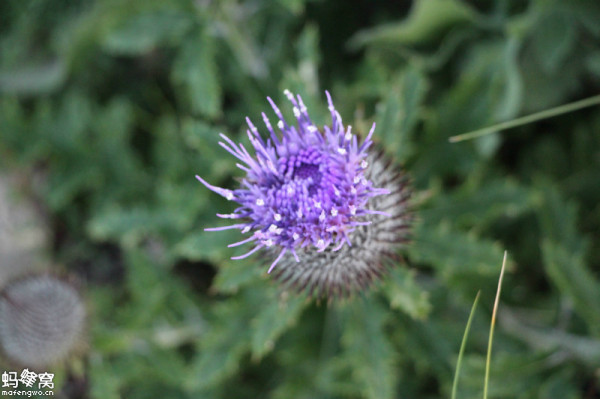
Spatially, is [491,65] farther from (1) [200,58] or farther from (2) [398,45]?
(1) [200,58]

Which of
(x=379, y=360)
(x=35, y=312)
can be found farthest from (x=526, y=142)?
(x=35, y=312)

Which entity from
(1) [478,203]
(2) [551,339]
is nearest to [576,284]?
(2) [551,339]

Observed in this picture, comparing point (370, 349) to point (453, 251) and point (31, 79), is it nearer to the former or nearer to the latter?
point (453, 251)

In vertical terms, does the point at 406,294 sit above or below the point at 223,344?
below

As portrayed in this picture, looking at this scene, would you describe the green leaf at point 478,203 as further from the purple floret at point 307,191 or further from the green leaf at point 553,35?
the purple floret at point 307,191

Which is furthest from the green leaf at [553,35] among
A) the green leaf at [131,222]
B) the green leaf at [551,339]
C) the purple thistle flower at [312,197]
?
the green leaf at [131,222]

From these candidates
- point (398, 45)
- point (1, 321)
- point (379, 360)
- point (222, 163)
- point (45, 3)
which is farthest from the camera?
point (45, 3)
